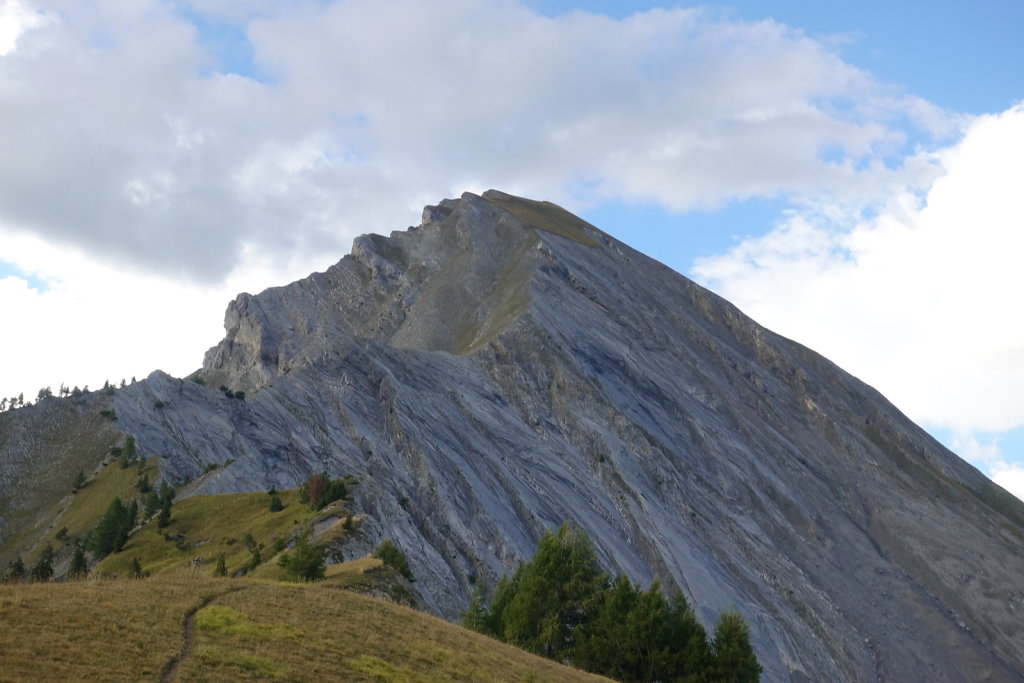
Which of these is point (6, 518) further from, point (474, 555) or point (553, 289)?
point (553, 289)

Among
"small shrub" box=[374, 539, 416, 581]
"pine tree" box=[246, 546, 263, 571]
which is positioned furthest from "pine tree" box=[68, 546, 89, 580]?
"small shrub" box=[374, 539, 416, 581]

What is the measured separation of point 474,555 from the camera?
7900 centimetres

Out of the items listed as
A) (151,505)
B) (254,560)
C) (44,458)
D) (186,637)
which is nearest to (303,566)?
(254,560)

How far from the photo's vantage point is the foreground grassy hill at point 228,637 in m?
22.4

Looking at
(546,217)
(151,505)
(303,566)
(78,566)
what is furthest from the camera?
(546,217)

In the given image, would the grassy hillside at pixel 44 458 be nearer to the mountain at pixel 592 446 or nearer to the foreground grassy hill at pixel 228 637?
the mountain at pixel 592 446

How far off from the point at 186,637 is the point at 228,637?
1005 millimetres

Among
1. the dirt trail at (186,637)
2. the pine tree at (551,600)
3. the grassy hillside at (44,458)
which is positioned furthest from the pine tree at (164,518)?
the dirt trail at (186,637)

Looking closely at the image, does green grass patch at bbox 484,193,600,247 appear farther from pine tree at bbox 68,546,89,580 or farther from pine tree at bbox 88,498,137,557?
pine tree at bbox 68,546,89,580

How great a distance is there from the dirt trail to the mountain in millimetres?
27545

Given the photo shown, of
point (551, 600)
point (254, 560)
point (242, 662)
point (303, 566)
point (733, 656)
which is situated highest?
point (254, 560)

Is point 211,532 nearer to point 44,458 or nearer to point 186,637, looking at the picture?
Result: point 44,458

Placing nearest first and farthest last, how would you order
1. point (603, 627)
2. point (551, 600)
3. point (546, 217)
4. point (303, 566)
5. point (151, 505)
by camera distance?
1. point (303, 566)
2. point (603, 627)
3. point (551, 600)
4. point (151, 505)
5. point (546, 217)

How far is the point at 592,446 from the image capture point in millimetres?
103000
